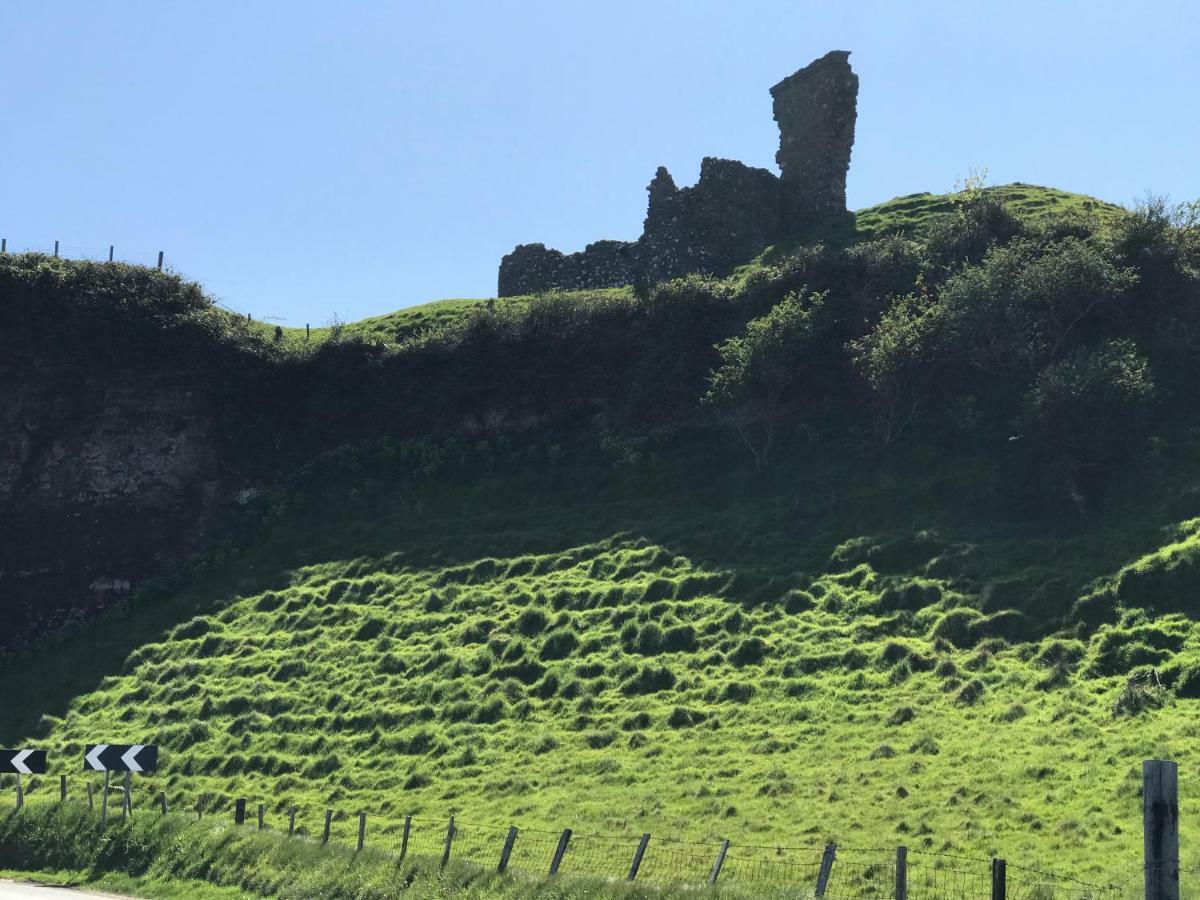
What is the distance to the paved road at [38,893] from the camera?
2169cm

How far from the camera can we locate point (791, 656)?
3253 cm

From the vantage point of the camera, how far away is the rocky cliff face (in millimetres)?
45750

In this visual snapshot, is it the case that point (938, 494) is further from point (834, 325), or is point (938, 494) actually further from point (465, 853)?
point (465, 853)

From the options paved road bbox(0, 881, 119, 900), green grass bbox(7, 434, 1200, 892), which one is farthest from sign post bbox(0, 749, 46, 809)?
paved road bbox(0, 881, 119, 900)

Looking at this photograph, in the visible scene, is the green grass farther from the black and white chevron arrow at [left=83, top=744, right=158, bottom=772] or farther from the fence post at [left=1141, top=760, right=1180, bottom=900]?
the fence post at [left=1141, top=760, right=1180, bottom=900]

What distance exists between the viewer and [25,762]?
2808cm

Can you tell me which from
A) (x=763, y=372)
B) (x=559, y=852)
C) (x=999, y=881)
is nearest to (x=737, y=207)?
(x=763, y=372)

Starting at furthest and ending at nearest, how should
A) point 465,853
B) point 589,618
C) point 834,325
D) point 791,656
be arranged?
1. point 834,325
2. point 589,618
3. point 791,656
4. point 465,853

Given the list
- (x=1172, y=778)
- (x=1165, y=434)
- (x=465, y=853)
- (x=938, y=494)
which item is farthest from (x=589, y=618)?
(x=1172, y=778)

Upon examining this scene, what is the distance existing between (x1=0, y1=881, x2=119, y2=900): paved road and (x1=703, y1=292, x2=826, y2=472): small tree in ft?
88.2

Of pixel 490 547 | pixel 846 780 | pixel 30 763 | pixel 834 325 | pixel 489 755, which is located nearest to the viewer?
pixel 846 780

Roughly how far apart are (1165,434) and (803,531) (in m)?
11.1

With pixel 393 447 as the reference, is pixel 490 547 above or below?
below

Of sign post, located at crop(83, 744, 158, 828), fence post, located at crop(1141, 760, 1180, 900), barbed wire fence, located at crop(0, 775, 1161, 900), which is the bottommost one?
barbed wire fence, located at crop(0, 775, 1161, 900)
